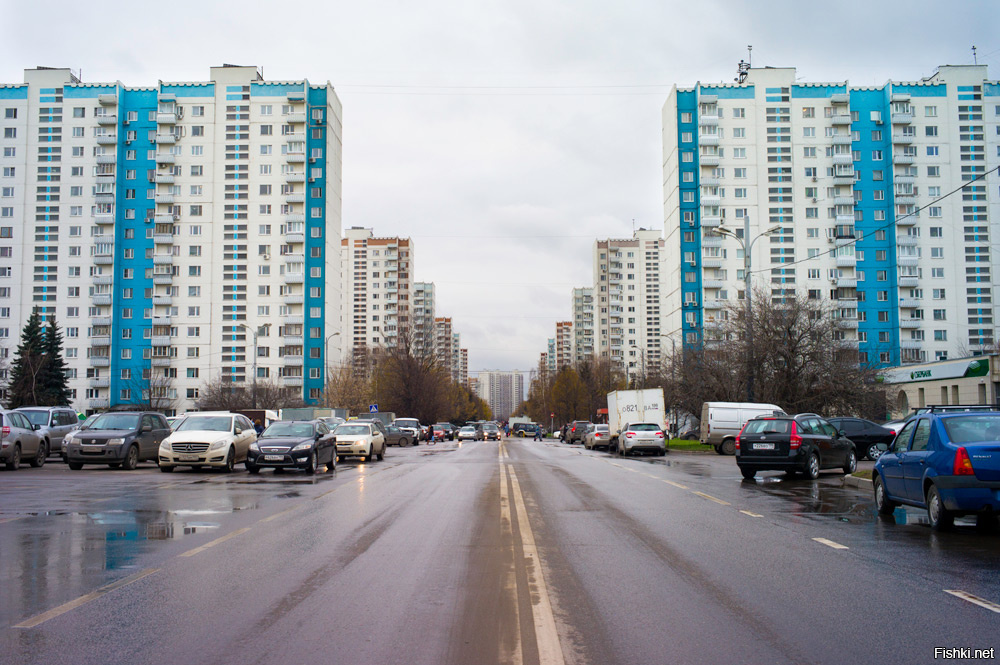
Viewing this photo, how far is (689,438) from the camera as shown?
62.2 m

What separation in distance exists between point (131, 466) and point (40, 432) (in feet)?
12.8

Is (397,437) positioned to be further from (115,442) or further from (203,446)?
(203,446)

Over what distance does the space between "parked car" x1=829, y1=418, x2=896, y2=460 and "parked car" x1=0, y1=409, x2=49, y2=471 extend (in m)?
27.0

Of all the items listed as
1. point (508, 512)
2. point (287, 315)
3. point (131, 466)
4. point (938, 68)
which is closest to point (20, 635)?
point (508, 512)

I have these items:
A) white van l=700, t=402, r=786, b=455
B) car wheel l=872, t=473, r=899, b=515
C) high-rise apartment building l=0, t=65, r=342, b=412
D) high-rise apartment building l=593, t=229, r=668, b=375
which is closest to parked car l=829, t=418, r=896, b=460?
white van l=700, t=402, r=786, b=455

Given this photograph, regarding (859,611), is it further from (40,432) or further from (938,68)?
(938,68)

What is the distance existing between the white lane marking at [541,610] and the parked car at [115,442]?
1657cm

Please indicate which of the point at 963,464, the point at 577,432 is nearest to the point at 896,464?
the point at 963,464

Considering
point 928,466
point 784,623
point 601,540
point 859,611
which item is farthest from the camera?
point 928,466

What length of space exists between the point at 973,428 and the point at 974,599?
195 inches

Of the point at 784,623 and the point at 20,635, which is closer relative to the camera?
the point at 20,635

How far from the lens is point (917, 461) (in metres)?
11.2

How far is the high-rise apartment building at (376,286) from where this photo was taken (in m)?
160

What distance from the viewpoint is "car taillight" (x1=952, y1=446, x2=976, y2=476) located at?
1007 centimetres
